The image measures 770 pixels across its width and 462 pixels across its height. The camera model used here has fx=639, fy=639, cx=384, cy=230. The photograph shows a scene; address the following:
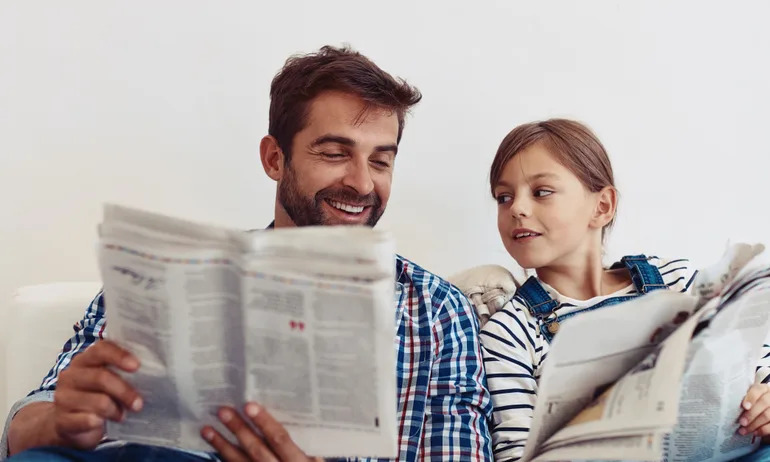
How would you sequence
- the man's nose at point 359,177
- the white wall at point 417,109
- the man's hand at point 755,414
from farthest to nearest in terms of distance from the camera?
1. the white wall at point 417,109
2. the man's nose at point 359,177
3. the man's hand at point 755,414

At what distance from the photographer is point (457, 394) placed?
1.12m

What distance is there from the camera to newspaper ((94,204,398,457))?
26.7 inches

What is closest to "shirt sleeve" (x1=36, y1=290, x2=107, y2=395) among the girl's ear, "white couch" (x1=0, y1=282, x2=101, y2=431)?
"white couch" (x1=0, y1=282, x2=101, y2=431)

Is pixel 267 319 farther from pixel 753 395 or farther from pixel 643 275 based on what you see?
pixel 643 275

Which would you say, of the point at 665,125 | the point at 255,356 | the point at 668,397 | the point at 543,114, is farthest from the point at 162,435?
the point at 665,125

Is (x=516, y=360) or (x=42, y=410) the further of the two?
(x=516, y=360)

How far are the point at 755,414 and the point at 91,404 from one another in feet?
3.16

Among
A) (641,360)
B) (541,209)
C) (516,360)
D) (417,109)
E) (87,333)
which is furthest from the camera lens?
(417,109)

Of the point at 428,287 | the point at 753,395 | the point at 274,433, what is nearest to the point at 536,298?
the point at 428,287

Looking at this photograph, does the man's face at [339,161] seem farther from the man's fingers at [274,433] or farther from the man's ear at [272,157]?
the man's fingers at [274,433]

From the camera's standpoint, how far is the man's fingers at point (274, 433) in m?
0.73

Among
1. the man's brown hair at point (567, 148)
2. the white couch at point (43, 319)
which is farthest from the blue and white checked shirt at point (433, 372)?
the man's brown hair at point (567, 148)

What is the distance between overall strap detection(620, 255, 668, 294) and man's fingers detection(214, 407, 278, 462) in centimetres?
91

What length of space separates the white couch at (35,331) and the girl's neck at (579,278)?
0.98 m
